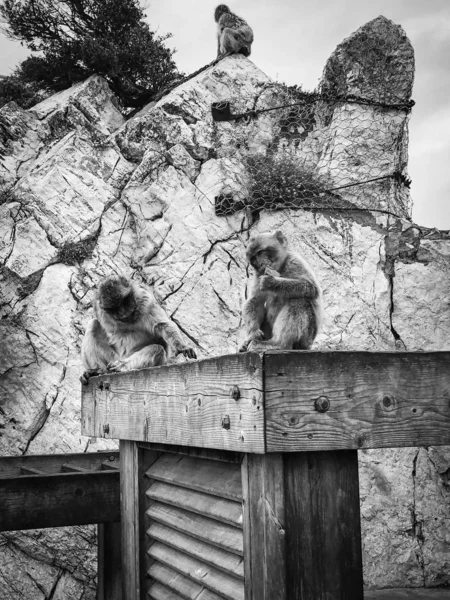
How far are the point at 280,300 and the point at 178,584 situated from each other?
2.07 meters

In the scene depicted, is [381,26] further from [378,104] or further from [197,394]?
[197,394]

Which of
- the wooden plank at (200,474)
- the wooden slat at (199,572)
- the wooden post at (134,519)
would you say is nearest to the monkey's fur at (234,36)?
the wooden post at (134,519)

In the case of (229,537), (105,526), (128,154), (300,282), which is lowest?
(105,526)

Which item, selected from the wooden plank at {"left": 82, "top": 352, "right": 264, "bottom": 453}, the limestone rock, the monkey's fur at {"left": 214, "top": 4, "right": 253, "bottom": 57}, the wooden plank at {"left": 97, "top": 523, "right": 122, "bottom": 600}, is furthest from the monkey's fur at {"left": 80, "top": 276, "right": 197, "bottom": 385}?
the monkey's fur at {"left": 214, "top": 4, "right": 253, "bottom": 57}

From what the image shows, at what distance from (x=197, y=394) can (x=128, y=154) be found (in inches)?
288

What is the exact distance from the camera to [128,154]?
8.74 metres

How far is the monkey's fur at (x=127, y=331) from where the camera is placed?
4.43 metres

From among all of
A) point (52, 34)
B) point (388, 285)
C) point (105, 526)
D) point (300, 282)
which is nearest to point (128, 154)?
point (52, 34)

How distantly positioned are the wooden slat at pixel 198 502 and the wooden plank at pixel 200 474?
0.11ft

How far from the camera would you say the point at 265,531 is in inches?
59.8

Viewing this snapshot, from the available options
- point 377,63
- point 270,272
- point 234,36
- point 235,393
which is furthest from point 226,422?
point 234,36

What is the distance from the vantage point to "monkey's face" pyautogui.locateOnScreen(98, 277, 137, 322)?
4477 mm

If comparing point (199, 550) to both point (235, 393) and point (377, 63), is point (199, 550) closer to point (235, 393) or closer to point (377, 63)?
point (235, 393)

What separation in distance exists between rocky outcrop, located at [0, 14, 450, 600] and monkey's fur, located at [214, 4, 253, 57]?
1.47m
